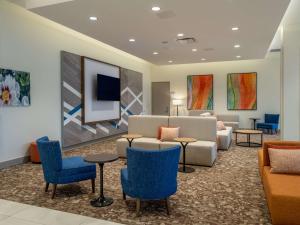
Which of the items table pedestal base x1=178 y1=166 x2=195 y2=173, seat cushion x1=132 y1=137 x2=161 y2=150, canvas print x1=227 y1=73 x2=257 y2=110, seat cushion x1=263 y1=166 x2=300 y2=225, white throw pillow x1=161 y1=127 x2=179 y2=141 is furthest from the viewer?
canvas print x1=227 y1=73 x2=257 y2=110

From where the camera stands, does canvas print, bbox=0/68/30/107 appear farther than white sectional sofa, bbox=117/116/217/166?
No

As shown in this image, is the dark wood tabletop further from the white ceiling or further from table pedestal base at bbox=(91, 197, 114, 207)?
the white ceiling

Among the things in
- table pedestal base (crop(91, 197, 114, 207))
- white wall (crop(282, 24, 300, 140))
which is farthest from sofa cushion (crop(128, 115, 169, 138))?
white wall (crop(282, 24, 300, 140))

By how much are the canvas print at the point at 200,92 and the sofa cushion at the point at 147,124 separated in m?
6.03

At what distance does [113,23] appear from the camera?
554 cm

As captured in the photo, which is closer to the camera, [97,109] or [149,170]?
[149,170]

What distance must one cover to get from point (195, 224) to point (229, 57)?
8224 mm

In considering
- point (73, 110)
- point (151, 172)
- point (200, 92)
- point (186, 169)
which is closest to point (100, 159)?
point (151, 172)

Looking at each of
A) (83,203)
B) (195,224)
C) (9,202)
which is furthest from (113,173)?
(195,224)

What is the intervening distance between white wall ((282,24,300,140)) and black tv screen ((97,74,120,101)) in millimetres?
5353

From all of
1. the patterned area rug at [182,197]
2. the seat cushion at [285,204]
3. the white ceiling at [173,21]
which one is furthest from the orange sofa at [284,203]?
the white ceiling at [173,21]

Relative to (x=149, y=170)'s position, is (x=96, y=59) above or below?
above

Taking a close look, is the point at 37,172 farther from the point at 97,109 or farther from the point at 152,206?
the point at 97,109

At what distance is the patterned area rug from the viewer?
2.95 meters
